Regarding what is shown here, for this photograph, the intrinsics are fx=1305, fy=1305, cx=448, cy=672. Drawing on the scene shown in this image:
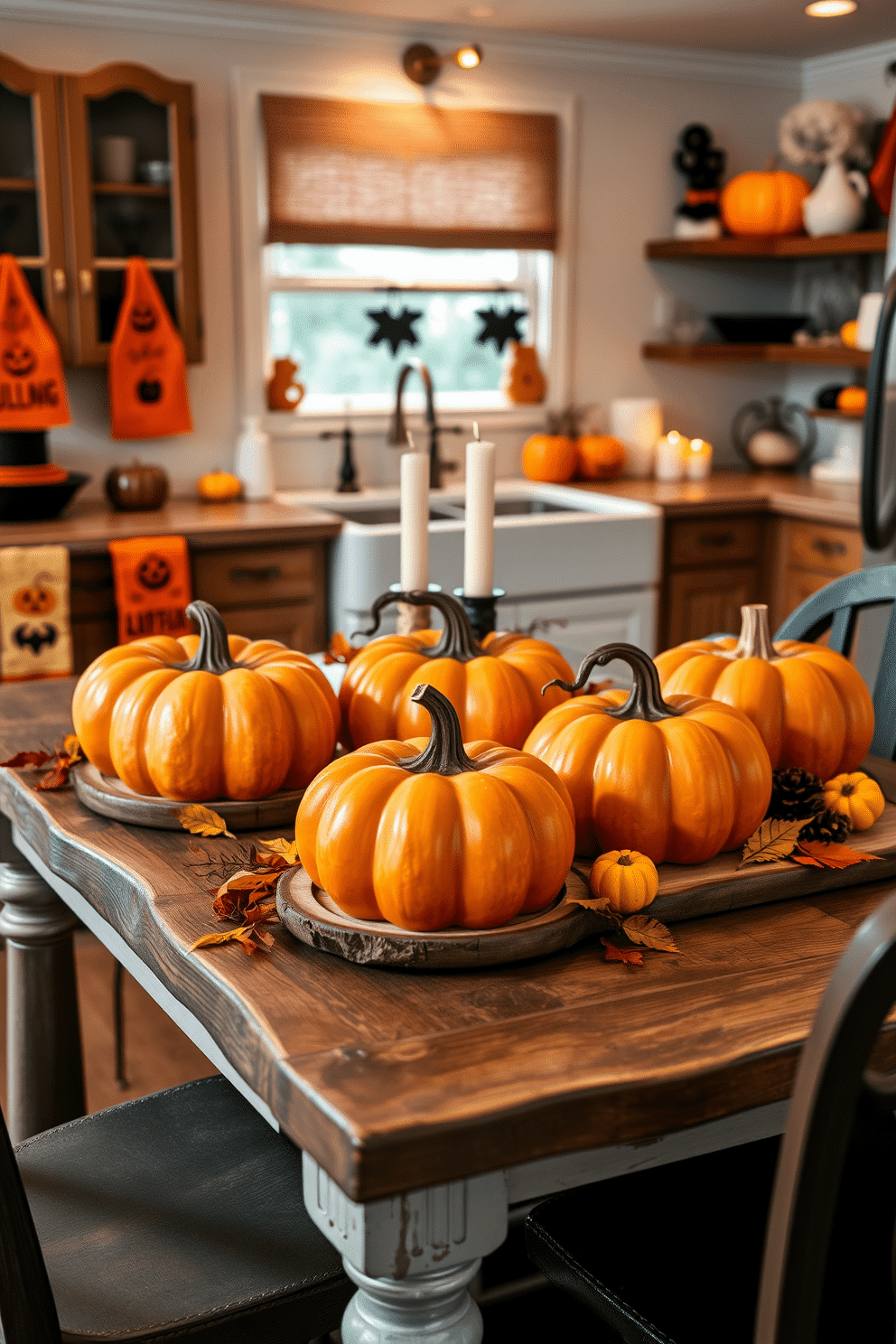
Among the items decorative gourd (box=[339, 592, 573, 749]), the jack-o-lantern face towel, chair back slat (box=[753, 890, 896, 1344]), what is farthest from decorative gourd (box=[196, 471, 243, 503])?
chair back slat (box=[753, 890, 896, 1344])

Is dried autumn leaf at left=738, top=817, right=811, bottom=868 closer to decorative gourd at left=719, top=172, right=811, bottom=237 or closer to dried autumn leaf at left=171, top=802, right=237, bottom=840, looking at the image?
dried autumn leaf at left=171, top=802, right=237, bottom=840

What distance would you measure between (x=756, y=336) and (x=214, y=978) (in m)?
4.12

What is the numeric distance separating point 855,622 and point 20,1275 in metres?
1.29

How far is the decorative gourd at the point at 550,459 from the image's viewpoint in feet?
14.2

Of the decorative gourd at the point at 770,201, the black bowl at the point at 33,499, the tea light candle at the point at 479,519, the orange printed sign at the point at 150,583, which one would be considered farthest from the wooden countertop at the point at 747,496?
the tea light candle at the point at 479,519

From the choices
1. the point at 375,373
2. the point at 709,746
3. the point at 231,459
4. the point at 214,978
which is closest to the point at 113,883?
the point at 214,978

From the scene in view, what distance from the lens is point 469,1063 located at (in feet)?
2.62

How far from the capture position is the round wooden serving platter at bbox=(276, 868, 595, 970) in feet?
3.09

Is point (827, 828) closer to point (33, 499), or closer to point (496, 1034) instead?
point (496, 1034)

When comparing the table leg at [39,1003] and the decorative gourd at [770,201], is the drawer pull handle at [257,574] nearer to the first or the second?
the table leg at [39,1003]

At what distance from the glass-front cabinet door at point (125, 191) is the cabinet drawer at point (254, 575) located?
2.33 feet

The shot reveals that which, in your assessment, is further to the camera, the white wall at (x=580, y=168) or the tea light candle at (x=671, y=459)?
the tea light candle at (x=671, y=459)

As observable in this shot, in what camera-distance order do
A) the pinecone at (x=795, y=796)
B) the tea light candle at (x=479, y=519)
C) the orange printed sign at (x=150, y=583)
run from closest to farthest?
the pinecone at (x=795, y=796) → the tea light candle at (x=479, y=519) → the orange printed sign at (x=150, y=583)

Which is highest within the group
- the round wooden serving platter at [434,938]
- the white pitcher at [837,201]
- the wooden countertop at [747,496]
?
the white pitcher at [837,201]
